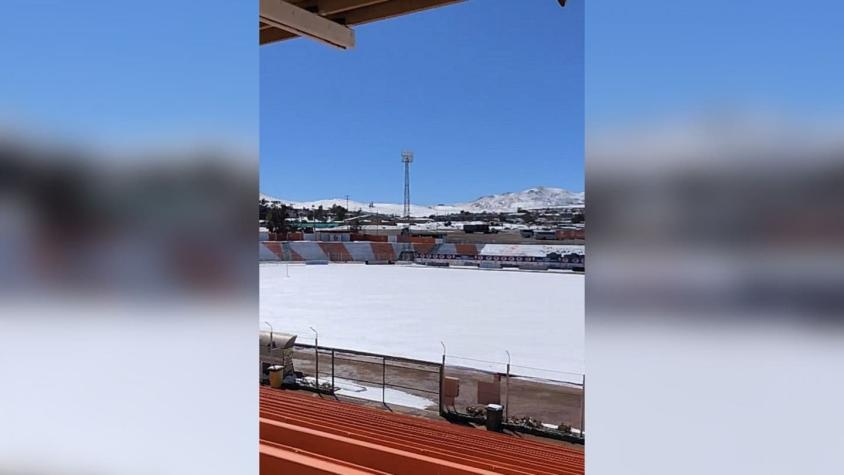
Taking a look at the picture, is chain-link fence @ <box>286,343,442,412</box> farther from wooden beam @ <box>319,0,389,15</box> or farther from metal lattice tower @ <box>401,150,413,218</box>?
metal lattice tower @ <box>401,150,413,218</box>

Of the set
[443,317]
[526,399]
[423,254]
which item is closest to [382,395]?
[526,399]

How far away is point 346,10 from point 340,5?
0.26 feet

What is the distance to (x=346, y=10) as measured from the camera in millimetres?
2410

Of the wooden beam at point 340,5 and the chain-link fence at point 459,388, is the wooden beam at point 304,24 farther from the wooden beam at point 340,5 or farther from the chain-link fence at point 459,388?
the chain-link fence at point 459,388

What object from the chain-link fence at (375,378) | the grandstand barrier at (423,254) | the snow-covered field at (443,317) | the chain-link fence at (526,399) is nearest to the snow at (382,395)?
the chain-link fence at (375,378)

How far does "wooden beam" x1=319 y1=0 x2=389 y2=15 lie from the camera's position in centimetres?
227

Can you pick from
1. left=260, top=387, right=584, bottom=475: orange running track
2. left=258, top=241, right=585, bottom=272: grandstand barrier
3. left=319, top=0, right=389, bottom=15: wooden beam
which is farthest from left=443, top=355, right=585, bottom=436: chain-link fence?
left=258, top=241, right=585, bottom=272: grandstand barrier

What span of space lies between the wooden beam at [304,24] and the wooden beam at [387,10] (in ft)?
0.23

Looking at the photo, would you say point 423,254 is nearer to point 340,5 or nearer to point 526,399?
point 526,399

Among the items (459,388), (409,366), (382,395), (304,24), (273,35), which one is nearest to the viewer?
(304,24)
